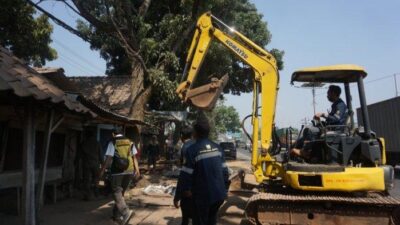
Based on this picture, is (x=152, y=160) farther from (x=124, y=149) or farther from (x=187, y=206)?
(x=187, y=206)

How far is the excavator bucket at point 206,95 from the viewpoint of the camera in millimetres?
7880

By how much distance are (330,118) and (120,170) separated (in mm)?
4161

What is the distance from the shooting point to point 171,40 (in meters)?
16.4

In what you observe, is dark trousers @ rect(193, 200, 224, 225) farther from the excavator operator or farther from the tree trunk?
the tree trunk

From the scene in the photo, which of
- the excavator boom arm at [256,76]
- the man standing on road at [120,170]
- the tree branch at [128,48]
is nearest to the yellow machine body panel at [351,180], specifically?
the excavator boom arm at [256,76]

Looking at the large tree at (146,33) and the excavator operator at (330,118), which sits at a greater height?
the large tree at (146,33)

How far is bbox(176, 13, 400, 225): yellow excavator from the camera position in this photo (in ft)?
22.6

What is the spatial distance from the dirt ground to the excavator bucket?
243 centimetres

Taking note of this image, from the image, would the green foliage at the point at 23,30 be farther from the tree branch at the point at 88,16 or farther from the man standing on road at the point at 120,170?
the man standing on road at the point at 120,170

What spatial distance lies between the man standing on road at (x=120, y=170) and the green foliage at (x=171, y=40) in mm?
6737

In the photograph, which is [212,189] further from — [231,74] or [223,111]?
[223,111]

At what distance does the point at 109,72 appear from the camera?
27312 millimetres

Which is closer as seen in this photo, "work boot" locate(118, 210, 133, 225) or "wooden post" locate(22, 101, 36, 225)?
"wooden post" locate(22, 101, 36, 225)

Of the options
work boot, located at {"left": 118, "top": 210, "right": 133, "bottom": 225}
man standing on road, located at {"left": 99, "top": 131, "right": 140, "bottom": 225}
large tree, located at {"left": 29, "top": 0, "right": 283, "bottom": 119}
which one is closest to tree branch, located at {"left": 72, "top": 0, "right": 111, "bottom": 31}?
large tree, located at {"left": 29, "top": 0, "right": 283, "bottom": 119}
